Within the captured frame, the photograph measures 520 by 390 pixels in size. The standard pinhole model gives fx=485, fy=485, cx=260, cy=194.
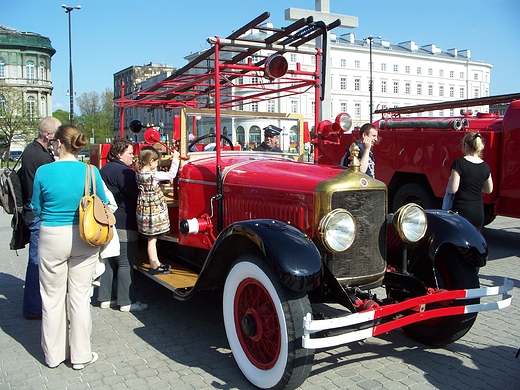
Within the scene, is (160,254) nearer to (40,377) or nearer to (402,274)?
(40,377)

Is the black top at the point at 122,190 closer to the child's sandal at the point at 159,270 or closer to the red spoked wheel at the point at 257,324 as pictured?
the child's sandal at the point at 159,270

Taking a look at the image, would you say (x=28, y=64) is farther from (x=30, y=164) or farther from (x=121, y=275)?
(x=121, y=275)

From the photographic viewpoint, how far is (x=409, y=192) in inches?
331

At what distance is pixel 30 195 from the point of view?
4434 mm

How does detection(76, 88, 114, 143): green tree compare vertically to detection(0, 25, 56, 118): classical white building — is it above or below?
below

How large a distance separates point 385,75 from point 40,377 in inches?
2724

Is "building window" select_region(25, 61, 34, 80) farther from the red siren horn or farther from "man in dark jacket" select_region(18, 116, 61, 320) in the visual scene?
the red siren horn

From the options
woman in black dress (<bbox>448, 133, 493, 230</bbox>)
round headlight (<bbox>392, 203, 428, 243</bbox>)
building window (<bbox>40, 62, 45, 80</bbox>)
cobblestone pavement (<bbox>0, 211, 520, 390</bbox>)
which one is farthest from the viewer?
building window (<bbox>40, 62, 45, 80</bbox>)

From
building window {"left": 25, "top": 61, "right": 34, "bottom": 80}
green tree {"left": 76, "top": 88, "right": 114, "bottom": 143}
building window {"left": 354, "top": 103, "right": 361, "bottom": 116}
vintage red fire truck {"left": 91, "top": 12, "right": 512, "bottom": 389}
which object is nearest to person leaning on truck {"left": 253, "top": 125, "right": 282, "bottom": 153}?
vintage red fire truck {"left": 91, "top": 12, "right": 512, "bottom": 389}

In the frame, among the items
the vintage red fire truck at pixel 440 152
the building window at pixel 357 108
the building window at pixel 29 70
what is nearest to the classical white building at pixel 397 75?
the building window at pixel 357 108

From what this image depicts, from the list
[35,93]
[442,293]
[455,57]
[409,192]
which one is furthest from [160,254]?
[455,57]

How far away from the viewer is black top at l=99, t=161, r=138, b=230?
4.58 meters

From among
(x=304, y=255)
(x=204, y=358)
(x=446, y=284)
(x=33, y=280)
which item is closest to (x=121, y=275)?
(x=33, y=280)

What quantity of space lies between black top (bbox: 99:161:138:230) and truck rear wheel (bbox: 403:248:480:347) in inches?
101
